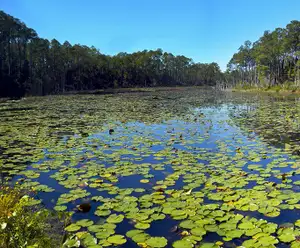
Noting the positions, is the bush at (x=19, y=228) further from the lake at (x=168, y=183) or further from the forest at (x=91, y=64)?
the forest at (x=91, y=64)

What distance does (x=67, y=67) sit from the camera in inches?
2621

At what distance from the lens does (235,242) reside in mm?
3322

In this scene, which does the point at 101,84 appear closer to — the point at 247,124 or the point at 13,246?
the point at 247,124

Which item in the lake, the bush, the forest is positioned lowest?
the lake

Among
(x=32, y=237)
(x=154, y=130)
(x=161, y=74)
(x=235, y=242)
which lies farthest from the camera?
(x=161, y=74)

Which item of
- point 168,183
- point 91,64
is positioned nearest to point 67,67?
point 91,64

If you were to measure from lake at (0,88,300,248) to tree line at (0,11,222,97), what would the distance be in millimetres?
35514

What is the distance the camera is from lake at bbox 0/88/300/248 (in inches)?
137

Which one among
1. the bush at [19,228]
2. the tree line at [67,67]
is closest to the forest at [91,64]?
the tree line at [67,67]

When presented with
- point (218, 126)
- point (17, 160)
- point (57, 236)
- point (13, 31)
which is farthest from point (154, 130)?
point (13, 31)

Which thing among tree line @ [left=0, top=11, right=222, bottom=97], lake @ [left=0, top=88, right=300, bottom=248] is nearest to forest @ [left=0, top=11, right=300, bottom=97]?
tree line @ [left=0, top=11, right=222, bottom=97]

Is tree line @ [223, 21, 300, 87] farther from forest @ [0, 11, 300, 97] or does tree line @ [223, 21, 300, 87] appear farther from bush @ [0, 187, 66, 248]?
bush @ [0, 187, 66, 248]

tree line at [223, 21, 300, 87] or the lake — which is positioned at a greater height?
tree line at [223, 21, 300, 87]

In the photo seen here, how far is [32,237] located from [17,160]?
14.8 feet
